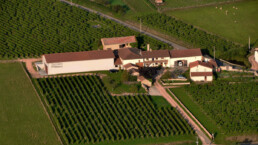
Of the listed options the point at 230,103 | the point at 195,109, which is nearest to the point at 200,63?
the point at 230,103

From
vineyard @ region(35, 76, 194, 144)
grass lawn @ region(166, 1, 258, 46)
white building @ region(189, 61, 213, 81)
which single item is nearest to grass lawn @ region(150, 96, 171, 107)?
vineyard @ region(35, 76, 194, 144)

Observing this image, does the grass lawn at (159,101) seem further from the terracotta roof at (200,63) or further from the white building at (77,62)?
the white building at (77,62)

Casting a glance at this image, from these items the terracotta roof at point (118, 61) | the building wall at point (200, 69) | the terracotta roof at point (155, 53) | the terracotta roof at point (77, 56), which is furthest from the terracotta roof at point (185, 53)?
the terracotta roof at point (77, 56)

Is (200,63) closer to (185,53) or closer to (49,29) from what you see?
(185,53)

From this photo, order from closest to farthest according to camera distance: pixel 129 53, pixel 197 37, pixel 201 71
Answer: pixel 201 71 < pixel 129 53 < pixel 197 37

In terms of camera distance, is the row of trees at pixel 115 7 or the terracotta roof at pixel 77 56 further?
the row of trees at pixel 115 7

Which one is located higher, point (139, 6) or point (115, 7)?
point (139, 6)

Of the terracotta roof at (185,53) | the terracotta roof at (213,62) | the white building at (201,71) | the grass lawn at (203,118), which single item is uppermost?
the terracotta roof at (185,53)

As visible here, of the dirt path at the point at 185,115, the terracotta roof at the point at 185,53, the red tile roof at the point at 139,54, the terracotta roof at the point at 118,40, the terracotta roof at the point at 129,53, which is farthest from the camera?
the terracotta roof at the point at 118,40
